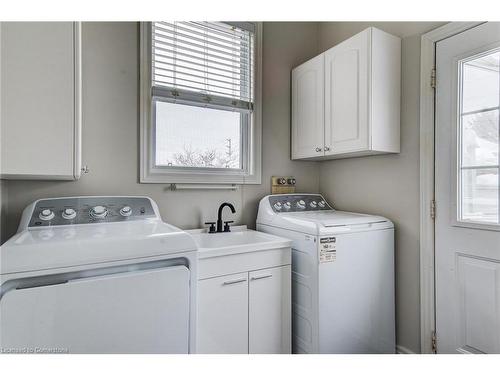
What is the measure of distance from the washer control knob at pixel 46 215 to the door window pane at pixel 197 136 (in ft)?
2.30

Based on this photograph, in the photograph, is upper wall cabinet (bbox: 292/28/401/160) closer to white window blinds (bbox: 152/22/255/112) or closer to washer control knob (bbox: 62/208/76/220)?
white window blinds (bbox: 152/22/255/112)

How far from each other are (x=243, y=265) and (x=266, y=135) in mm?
1190

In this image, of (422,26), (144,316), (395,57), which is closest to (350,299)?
(144,316)

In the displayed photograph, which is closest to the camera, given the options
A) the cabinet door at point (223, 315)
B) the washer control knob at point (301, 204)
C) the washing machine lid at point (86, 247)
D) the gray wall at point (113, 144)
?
the washing machine lid at point (86, 247)

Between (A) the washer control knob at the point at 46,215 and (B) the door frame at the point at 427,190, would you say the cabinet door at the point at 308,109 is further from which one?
(A) the washer control knob at the point at 46,215

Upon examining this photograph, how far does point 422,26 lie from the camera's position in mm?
1921

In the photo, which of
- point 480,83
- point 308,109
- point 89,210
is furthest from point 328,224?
point 89,210

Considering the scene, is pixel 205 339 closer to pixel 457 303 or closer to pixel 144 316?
pixel 144 316

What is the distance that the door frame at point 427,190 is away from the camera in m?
1.85

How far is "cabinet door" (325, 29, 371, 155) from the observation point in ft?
6.24

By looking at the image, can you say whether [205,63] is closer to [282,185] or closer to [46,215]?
[282,185]

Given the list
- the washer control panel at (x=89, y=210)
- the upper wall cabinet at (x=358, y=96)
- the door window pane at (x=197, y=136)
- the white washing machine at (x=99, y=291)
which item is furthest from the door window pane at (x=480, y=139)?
the washer control panel at (x=89, y=210)

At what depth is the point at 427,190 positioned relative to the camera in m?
1.87

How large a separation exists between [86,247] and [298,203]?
64.4 inches
